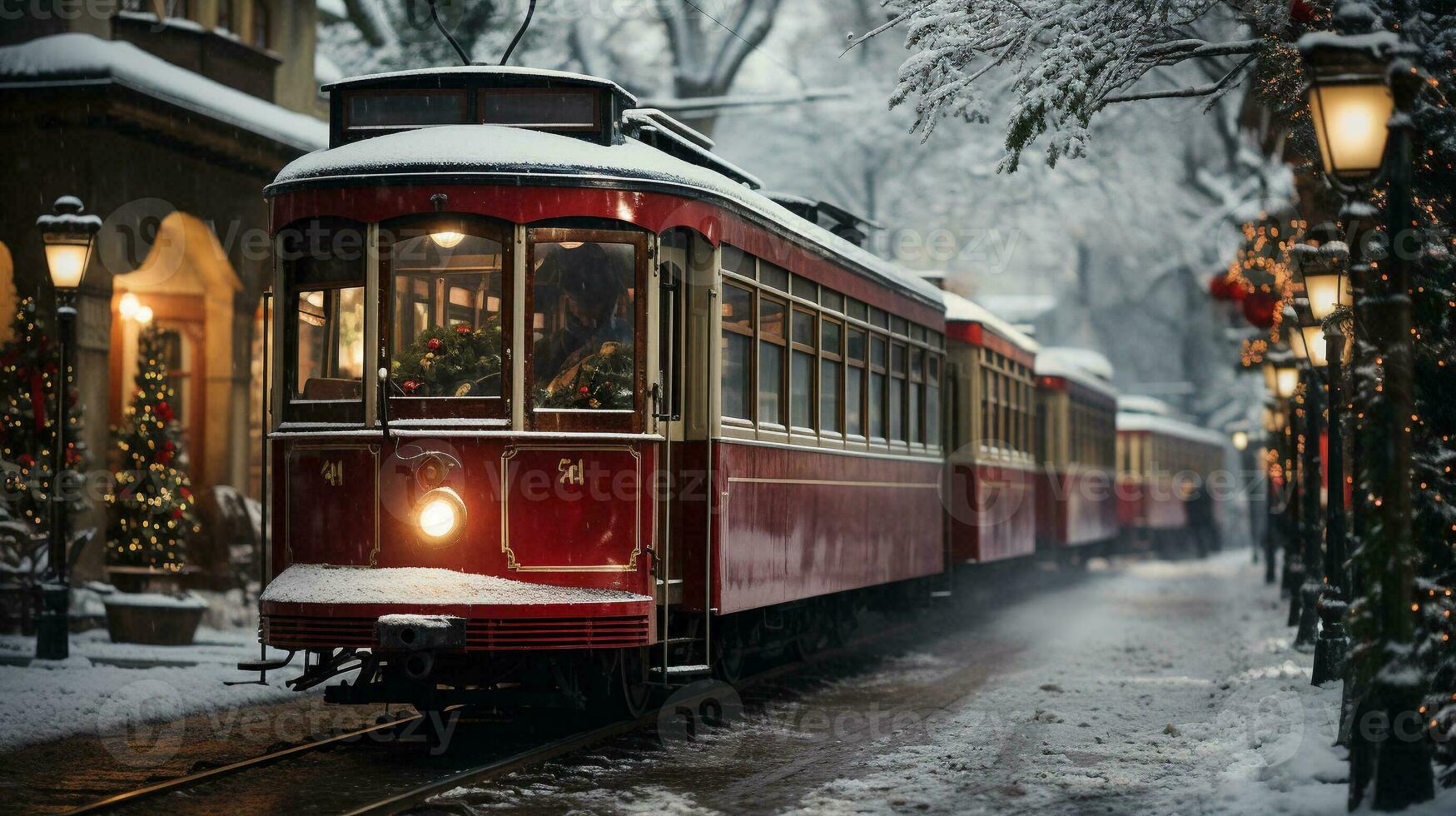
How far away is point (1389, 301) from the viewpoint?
22.8ft

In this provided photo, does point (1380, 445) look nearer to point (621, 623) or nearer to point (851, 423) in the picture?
point (621, 623)

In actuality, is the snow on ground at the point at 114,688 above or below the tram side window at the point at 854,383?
below

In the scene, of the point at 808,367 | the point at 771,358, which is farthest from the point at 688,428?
the point at 808,367

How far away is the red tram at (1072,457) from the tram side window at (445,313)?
14383 mm

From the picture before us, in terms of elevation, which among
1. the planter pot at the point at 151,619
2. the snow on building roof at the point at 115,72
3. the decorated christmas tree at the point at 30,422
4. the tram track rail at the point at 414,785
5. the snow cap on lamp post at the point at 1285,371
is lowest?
the tram track rail at the point at 414,785

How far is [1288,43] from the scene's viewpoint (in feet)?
32.8

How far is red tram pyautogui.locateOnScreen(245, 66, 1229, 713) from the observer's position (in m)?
8.62

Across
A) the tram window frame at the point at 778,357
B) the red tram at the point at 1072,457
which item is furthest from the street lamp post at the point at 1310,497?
the red tram at the point at 1072,457

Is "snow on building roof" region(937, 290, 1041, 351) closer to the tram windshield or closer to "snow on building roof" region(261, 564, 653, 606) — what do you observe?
the tram windshield

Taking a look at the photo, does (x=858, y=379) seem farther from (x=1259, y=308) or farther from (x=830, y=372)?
(x=1259, y=308)

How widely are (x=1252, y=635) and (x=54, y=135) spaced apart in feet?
41.1

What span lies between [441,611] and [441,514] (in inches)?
21.4

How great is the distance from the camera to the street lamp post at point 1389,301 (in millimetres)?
6785

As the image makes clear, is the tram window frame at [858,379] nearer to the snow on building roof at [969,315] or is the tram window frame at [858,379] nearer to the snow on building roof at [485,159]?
the snow on building roof at [485,159]
